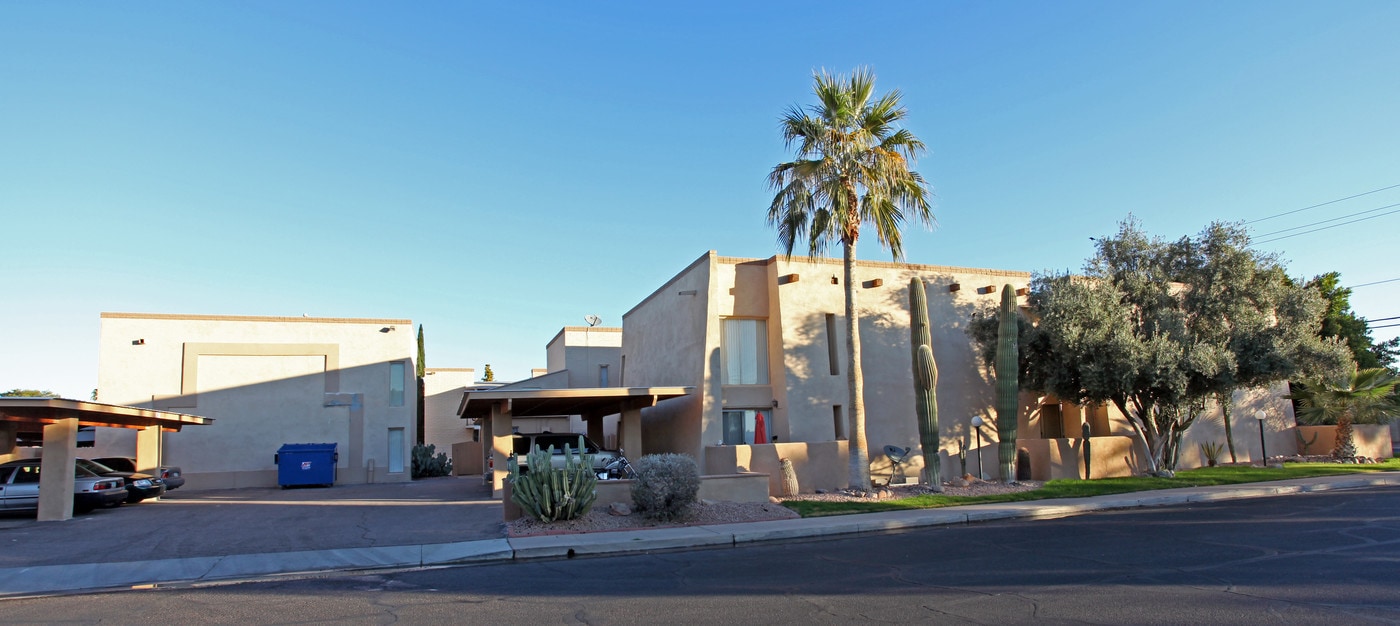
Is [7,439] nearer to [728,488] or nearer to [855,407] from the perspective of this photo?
[728,488]

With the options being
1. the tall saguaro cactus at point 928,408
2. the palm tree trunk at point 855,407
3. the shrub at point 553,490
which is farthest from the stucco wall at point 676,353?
the shrub at point 553,490

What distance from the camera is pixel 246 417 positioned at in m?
29.2

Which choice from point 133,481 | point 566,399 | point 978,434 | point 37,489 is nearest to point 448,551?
point 566,399

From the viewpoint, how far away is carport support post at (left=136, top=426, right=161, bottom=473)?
25359 mm

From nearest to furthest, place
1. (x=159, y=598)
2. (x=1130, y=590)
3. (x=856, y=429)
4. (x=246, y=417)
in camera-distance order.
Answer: (x=1130, y=590) < (x=159, y=598) < (x=856, y=429) < (x=246, y=417)

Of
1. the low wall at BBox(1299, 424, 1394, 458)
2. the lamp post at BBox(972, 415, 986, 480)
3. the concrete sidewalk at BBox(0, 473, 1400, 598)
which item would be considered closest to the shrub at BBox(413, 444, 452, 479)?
the concrete sidewalk at BBox(0, 473, 1400, 598)

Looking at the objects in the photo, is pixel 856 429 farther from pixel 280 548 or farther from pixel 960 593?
pixel 280 548

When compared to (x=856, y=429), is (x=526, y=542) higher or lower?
lower

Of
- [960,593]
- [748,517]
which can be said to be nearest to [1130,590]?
[960,593]

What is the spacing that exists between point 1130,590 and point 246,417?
2879 centimetres

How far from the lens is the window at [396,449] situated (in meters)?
31.0

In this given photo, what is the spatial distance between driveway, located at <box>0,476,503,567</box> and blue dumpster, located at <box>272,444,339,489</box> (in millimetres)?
4164

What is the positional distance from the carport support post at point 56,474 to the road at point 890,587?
403 inches

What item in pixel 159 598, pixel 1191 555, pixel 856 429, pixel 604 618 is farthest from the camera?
pixel 856 429
